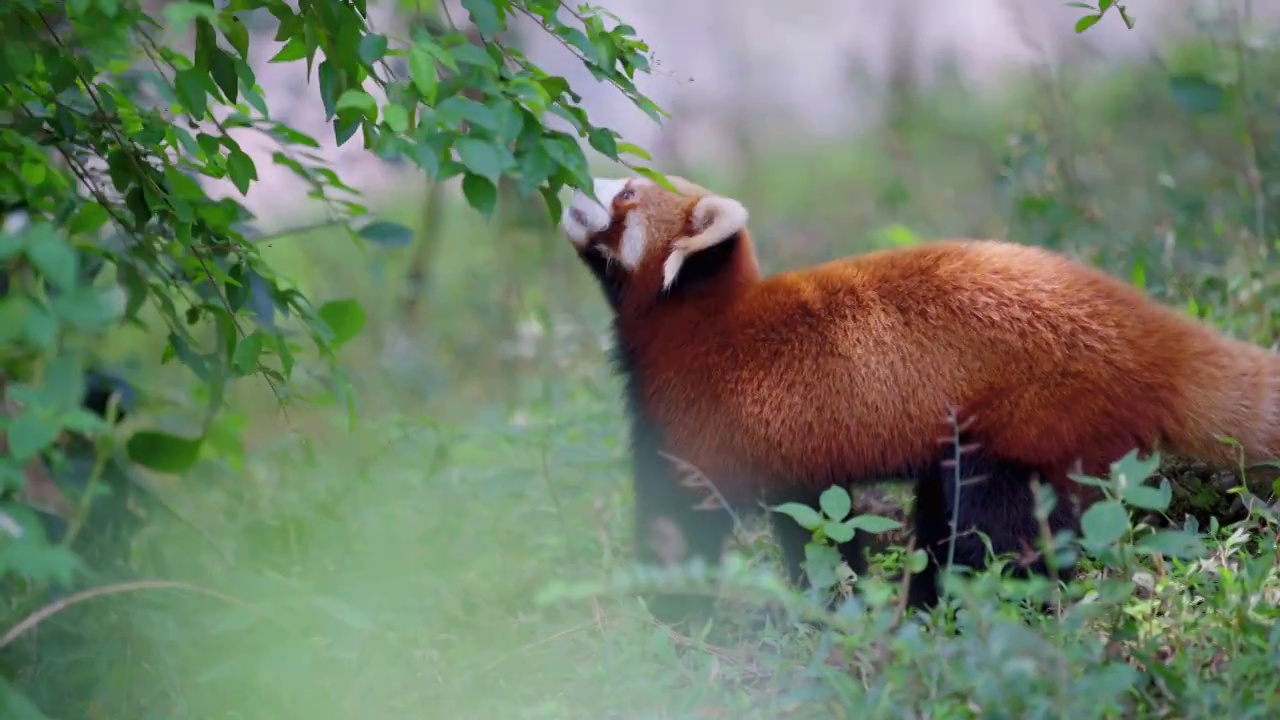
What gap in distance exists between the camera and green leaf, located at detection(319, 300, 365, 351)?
313cm

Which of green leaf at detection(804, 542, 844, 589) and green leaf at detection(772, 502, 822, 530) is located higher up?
green leaf at detection(772, 502, 822, 530)

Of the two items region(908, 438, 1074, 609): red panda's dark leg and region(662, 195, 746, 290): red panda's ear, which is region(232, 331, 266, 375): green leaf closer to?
region(662, 195, 746, 290): red panda's ear

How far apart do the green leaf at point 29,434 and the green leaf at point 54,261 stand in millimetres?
197

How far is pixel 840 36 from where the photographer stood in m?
9.50

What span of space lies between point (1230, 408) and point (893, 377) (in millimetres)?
788

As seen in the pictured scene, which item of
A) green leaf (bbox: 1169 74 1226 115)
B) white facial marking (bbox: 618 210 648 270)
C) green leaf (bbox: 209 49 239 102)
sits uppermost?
green leaf (bbox: 209 49 239 102)

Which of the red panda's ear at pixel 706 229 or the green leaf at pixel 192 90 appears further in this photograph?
the red panda's ear at pixel 706 229

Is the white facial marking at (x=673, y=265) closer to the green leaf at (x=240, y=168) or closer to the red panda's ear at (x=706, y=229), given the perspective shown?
the red panda's ear at (x=706, y=229)

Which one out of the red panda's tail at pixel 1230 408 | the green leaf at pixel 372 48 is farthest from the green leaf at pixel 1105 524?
the green leaf at pixel 372 48

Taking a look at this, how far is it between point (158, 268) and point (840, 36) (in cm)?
754

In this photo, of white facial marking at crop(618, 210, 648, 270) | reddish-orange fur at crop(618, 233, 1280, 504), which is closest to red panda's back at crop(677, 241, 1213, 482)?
reddish-orange fur at crop(618, 233, 1280, 504)

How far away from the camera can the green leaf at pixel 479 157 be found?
2051 mm

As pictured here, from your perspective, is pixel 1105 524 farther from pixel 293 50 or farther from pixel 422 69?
pixel 293 50

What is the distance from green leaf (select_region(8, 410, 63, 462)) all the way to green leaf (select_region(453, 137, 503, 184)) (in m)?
0.74
